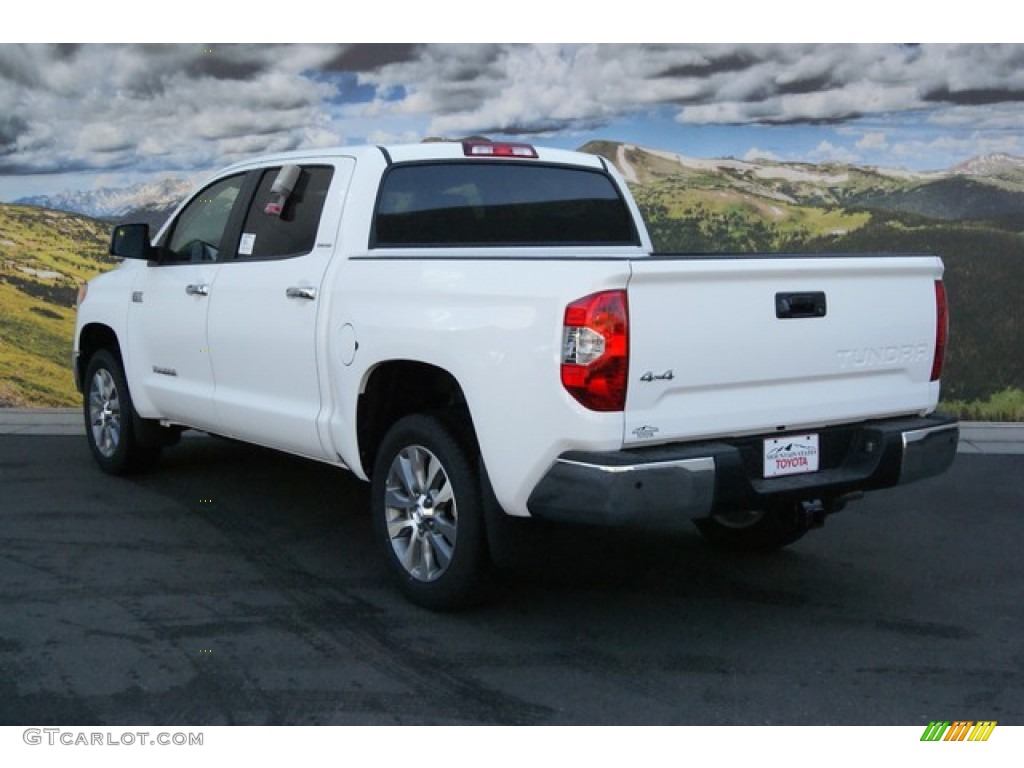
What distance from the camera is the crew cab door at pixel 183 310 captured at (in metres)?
6.45

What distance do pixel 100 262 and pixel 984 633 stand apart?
8.80 meters

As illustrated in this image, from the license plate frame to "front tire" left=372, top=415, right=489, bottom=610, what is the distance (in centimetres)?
111

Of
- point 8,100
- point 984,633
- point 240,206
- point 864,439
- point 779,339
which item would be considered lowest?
point 984,633

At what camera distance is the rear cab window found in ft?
18.6

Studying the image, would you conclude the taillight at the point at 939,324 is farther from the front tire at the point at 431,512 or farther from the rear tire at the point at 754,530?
the front tire at the point at 431,512

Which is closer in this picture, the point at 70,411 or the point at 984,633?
the point at 984,633

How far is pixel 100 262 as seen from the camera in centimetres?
1126

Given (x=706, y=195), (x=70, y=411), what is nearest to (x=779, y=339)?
(x=706, y=195)

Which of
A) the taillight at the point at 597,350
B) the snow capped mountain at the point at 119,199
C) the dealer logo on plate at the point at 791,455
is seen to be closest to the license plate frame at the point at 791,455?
the dealer logo on plate at the point at 791,455

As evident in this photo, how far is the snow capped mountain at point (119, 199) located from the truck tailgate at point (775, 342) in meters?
7.46

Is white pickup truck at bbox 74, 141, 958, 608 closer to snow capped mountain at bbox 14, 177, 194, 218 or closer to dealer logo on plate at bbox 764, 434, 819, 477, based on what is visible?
dealer logo on plate at bbox 764, 434, 819, 477

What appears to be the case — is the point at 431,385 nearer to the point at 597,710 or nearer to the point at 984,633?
the point at 597,710

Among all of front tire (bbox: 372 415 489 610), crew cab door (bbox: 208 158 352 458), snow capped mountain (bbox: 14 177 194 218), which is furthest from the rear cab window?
snow capped mountain (bbox: 14 177 194 218)
